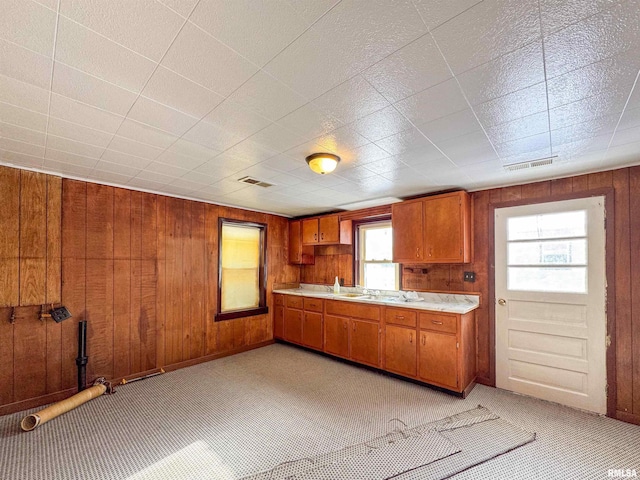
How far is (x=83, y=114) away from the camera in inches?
74.2

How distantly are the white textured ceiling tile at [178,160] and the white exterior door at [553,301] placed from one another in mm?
3455

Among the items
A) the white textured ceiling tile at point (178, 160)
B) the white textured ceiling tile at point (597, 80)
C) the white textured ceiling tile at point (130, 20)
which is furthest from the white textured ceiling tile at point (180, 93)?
the white textured ceiling tile at point (597, 80)

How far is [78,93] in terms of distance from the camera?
5.42 feet

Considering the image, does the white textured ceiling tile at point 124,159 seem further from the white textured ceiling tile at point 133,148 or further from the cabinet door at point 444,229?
the cabinet door at point 444,229

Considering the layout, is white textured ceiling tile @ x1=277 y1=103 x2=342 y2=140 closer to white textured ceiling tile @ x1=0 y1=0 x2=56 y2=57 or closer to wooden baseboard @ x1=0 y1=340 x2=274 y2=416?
white textured ceiling tile @ x1=0 y1=0 x2=56 y2=57

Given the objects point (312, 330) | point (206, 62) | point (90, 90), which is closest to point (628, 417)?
point (312, 330)

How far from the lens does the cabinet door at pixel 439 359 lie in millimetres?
3251

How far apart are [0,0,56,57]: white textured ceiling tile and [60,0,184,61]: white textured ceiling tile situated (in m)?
0.09

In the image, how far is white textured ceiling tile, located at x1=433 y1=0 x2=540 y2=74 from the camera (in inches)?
43.4

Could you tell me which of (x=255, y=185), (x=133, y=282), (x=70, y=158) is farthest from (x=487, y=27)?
(x=133, y=282)

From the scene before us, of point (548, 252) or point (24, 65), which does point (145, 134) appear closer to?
point (24, 65)

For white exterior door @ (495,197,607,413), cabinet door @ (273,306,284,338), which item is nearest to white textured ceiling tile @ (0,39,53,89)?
white exterior door @ (495,197,607,413)

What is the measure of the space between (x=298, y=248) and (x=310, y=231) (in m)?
0.44

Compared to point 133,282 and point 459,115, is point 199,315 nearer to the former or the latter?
point 133,282
